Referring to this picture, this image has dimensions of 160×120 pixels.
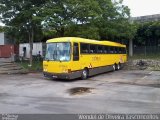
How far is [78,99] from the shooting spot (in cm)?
1344

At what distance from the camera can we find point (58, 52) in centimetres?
2141

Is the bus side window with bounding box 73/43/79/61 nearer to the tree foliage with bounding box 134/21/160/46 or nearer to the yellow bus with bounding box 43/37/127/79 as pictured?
the yellow bus with bounding box 43/37/127/79

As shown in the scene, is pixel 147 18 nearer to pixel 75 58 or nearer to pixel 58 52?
pixel 75 58

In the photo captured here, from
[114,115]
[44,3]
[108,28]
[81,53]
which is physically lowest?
[114,115]

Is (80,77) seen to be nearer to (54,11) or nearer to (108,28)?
(54,11)

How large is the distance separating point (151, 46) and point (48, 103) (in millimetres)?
32088

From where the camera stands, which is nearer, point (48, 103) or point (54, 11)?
point (48, 103)

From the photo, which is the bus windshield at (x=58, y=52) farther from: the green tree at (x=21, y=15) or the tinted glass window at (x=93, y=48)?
the green tree at (x=21, y=15)

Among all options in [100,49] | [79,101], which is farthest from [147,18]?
[79,101]

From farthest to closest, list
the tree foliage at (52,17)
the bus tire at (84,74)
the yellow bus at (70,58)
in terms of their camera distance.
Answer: the tree foliage at (52,17) → the bus tire at (84,74) → the yellow bus at (70,58)

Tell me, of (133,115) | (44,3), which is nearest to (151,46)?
(44,3)

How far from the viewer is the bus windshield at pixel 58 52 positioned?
21125 mm

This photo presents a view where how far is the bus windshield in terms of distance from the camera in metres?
21.1

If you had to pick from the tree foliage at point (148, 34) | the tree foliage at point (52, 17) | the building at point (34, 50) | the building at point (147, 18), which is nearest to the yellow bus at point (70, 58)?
the tree foliage at point (52, 17)
